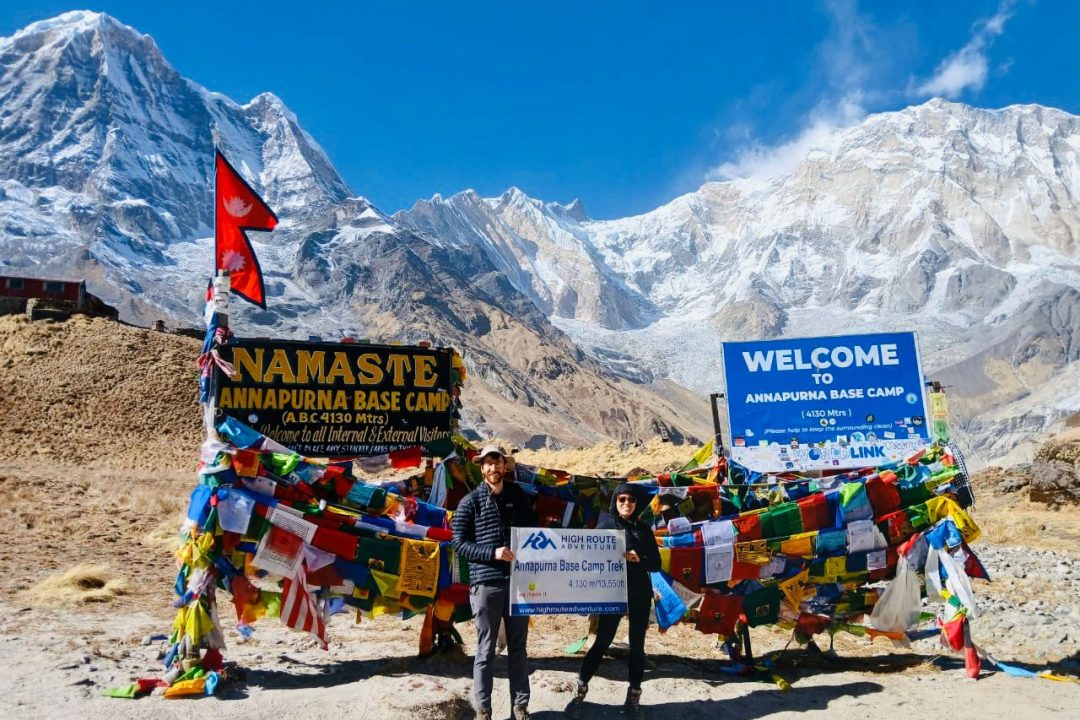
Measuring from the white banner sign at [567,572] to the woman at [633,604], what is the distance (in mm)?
77

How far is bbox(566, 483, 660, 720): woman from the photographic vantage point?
266 inches

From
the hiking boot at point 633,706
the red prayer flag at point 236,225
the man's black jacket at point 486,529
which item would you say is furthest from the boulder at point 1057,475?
the red prayer flag at point 236,225

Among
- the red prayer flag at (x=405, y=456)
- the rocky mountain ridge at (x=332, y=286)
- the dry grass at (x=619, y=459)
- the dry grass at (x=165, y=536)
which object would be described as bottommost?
the dry grass at (x=165, y=536)

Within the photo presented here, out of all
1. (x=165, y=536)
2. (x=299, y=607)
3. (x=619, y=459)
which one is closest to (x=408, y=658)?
A: (x=299, y=607)

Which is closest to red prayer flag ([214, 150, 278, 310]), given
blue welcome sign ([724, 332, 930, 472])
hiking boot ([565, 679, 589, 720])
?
hiking boot ([565, 679, 589, 720])

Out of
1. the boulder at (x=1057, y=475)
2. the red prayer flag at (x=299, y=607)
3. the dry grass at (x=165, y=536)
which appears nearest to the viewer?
the red prayer flag at (x=299, y=607)

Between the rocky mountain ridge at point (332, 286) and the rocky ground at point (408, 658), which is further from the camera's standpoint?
the rocky mountain ridge at point (332, 286)

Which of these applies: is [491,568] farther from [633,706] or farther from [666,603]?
[666,603]

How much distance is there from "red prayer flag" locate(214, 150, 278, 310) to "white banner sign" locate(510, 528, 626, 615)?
4149 millimetres

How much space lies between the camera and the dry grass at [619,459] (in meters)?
37.5

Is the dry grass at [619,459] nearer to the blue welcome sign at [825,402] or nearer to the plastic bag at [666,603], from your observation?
the blue welcome sign at [825,402]

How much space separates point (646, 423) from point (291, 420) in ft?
419

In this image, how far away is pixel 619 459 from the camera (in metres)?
42.5

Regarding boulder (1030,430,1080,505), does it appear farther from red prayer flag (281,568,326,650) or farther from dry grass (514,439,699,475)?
red prayer flag (281,568,326,650)
